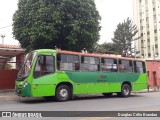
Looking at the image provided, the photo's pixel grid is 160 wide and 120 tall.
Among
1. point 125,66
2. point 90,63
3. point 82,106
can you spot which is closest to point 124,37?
point 125,66

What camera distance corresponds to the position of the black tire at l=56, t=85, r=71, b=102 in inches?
625

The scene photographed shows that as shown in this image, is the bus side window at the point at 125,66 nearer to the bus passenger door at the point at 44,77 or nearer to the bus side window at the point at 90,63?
the bus side window at the point at 90,63

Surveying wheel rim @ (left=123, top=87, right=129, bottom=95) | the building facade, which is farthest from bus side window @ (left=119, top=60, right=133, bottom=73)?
the building facade

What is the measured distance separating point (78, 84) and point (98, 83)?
5.82ft

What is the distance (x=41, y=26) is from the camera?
1825 cm

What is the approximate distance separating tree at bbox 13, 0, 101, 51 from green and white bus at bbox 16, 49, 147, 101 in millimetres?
2061

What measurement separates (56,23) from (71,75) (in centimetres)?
396

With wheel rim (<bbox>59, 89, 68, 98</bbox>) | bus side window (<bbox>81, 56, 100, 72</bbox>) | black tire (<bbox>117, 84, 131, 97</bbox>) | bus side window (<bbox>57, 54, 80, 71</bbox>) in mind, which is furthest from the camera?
black tire (<bbox>117, 84, 131, 97</bbox>)

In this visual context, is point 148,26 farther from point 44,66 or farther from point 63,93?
point 44,66

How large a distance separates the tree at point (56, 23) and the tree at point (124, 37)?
48836mm

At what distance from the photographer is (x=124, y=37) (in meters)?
69.4

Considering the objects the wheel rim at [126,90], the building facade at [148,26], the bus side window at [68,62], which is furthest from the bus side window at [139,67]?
the building facade at [148,26]

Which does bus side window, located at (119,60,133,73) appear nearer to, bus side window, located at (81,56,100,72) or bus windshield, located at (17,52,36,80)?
bus side window, located at (81,56,100,72)

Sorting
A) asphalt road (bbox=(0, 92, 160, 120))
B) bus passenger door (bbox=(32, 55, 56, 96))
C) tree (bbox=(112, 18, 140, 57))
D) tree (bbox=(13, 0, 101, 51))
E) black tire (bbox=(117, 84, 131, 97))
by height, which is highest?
tree (bbox=(112, 18, 140, 57))
